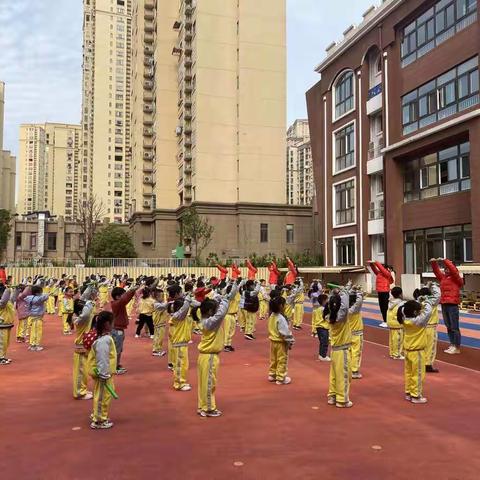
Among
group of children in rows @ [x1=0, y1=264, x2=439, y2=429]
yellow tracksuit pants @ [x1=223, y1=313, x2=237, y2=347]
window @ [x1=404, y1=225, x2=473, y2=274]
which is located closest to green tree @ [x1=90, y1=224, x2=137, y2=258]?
window @ [x1=404, y1=225, x2=473, y2=274]

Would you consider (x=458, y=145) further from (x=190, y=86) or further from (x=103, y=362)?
(x=190, y=86)

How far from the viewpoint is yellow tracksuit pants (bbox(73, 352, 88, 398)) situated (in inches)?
304

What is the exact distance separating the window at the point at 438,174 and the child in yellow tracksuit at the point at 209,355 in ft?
58.1

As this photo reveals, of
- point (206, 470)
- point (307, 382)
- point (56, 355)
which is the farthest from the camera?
point (56, 355)

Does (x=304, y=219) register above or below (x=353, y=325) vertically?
above

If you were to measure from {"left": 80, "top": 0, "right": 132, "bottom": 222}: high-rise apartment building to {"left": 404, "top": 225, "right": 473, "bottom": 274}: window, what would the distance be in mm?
73117

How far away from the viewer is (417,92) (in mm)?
24125

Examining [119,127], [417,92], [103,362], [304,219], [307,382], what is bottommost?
[307,382]

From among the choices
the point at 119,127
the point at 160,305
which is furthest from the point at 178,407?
the point at 119,127

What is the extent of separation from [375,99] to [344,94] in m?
4.08

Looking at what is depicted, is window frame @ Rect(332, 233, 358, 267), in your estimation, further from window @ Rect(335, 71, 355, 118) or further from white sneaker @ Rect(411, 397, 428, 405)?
white sneaker @ Rect(411, 397, 428, 405)

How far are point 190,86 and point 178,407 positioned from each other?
41575mm

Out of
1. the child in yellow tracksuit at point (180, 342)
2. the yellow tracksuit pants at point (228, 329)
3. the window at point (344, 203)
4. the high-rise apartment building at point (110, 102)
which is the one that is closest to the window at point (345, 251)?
the window at point (344, 203)

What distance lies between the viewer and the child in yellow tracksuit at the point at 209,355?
22.1ft
